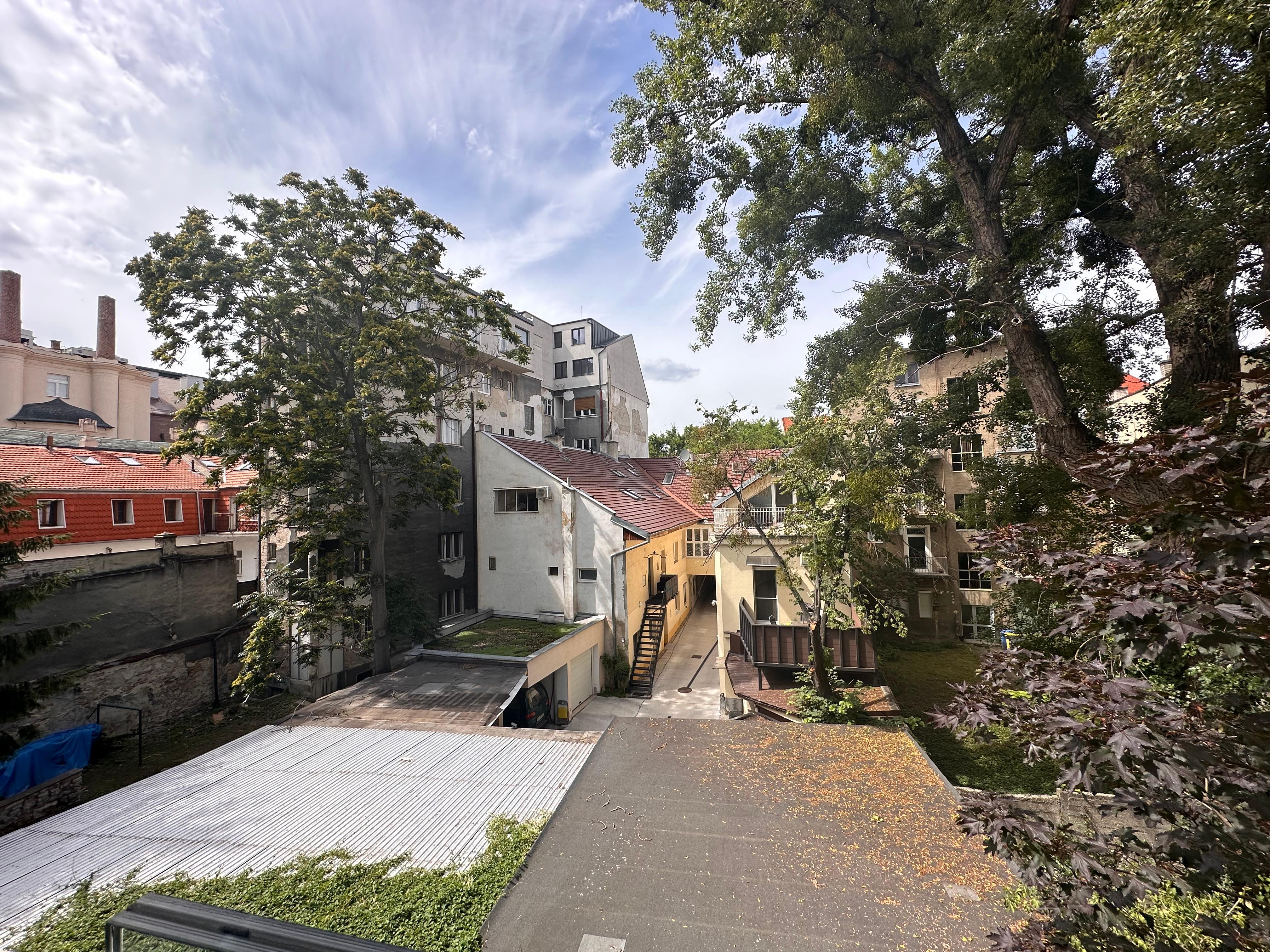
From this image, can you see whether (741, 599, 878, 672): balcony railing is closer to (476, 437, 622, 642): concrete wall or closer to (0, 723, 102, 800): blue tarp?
(476, 437, 622, 642): concrete wall

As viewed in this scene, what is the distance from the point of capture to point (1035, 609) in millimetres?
9891

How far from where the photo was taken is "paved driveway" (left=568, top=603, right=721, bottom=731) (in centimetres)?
1391

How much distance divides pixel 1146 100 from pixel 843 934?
8.60 meters

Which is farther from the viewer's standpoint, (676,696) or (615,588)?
(615,588)

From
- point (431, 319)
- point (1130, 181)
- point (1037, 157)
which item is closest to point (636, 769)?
point (1130, 181)

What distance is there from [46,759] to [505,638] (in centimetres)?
951

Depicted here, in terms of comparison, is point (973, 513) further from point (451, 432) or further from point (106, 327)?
point (106, 327)

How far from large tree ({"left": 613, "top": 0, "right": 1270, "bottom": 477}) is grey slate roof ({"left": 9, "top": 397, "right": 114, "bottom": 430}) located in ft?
96.1

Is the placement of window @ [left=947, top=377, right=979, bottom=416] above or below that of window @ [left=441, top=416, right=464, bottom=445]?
below

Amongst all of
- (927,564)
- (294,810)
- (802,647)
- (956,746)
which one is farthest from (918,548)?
(294,810)

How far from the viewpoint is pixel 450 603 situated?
1744 centimetres

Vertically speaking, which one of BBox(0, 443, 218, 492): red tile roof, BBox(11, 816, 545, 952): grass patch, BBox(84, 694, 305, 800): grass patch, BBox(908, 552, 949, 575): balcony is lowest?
BBox(84, 694, 305, 800): grass patch

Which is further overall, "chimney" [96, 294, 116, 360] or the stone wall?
"chimney" [96, 294, 116, 360]

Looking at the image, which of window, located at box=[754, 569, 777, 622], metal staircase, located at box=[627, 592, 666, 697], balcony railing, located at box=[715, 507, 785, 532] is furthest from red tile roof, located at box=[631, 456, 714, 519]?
window, located at box=[754, 569, 777, 622]
